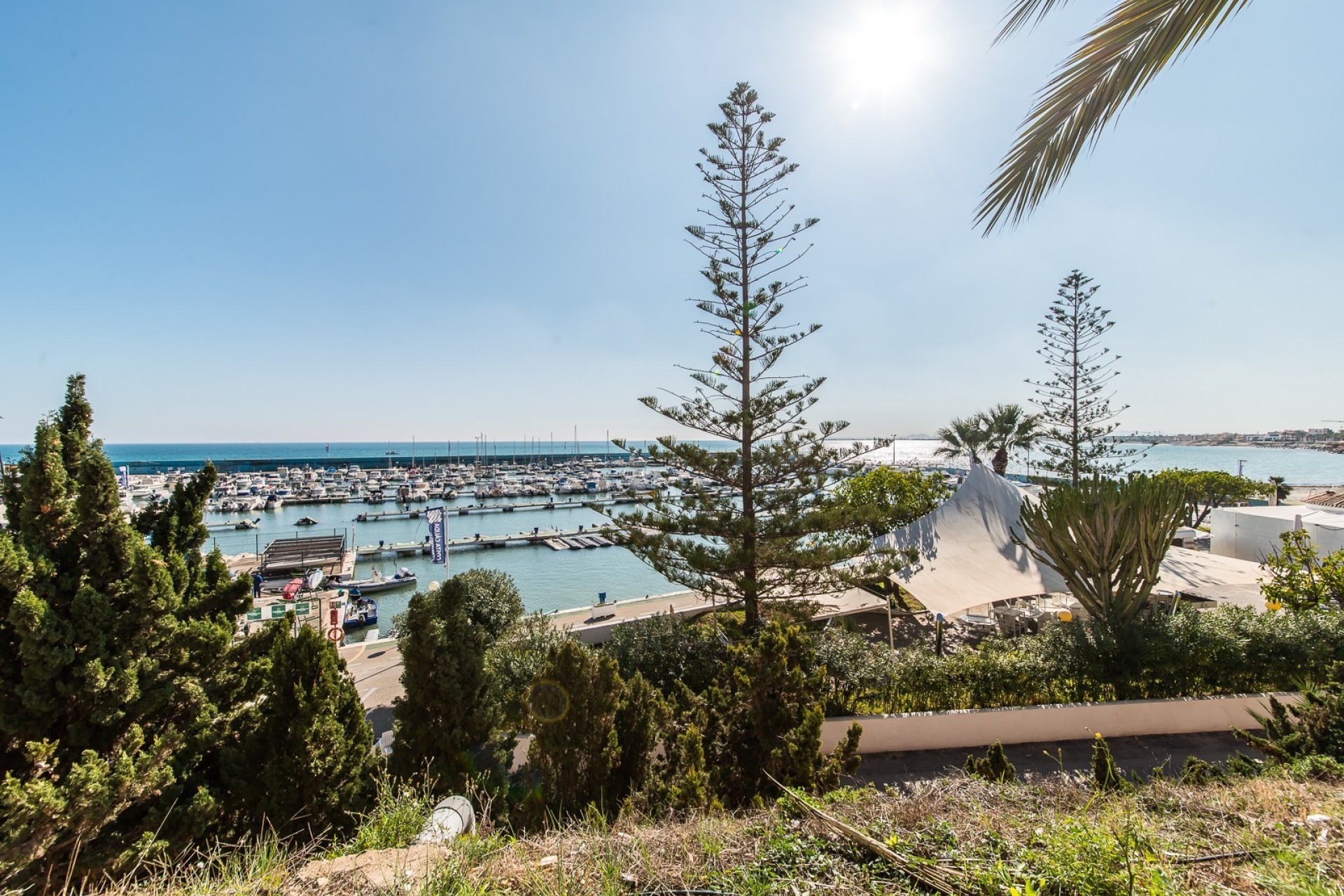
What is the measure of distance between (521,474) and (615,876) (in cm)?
5567

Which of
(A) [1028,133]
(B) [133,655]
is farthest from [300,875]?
(A) [1028,133]

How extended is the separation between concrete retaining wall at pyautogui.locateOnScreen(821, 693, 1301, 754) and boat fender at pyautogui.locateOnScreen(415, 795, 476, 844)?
13.3 feet

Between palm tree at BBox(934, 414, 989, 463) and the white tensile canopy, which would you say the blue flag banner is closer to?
the white tensile canopy

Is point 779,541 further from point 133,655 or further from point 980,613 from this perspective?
point 133,655

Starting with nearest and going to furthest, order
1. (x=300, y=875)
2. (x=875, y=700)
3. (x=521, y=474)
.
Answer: (x=300, y=875)
(x=875, y=700)
(x=521, y=474)

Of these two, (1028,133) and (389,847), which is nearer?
(1028,133)

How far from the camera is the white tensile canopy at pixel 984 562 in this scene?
7.78 meters

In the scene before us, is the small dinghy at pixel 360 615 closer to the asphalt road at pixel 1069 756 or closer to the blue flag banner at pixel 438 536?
the blue flag banner at pixel 438 536

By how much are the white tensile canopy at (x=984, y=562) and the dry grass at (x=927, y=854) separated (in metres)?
5.80

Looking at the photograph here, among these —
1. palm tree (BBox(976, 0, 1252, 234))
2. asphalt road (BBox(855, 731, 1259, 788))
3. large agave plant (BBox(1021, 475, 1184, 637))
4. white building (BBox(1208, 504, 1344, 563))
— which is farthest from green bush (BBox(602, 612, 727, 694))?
white building (BBox(1208, 504, 1344, 563))

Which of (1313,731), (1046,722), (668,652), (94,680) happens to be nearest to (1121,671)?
(1046,722)

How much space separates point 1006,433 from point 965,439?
1143mm

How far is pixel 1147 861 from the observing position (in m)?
1.43

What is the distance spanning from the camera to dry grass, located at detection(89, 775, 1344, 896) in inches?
56.0
